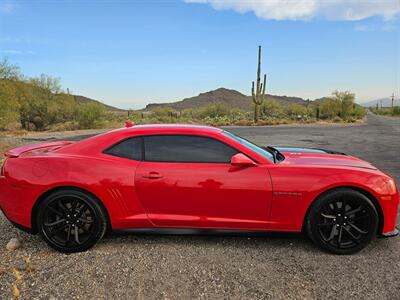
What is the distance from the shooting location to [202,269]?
2703 mm

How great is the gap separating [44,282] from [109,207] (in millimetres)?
864

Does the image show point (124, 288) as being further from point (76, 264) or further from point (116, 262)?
point (76, 264)

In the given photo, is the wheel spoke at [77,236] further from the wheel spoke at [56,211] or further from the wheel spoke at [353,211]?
the wheel spoke at [353,211]

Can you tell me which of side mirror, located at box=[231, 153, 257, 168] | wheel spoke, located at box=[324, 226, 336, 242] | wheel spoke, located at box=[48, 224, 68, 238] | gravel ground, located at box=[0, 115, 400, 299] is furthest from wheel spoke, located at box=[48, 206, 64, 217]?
wheel spoke, located at box=[324, 226, 336, 242]

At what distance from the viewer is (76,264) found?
2812mm

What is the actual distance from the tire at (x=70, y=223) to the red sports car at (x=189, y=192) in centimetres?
1

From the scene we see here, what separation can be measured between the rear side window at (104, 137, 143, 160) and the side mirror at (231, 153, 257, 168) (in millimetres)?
1010

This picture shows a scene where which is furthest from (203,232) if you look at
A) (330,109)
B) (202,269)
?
(330,109)

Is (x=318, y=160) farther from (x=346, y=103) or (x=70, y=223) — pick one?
(x=346, y=103)

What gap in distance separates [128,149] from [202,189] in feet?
3.07

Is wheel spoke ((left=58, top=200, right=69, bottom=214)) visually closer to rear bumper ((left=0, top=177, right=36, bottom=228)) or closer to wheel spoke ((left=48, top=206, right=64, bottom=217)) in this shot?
wheel spoke ((left=48, top=206, right=64, bottom=217))

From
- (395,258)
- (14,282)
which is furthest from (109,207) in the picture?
(395,258)

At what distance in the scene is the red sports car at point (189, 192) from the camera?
2896mm

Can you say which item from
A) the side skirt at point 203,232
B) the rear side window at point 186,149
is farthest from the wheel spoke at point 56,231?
the rear side window at point 186,149
